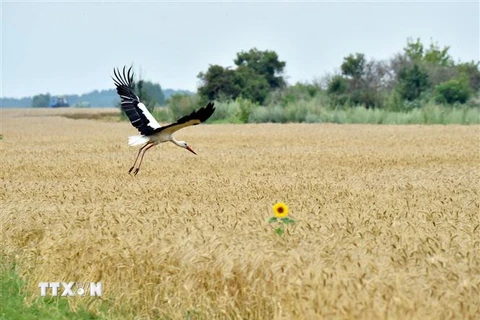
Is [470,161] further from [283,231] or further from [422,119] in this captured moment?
[422,119]

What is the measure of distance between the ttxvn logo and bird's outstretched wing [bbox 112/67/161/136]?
9033 millimetres

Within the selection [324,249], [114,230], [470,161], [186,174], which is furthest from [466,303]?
[470,161]

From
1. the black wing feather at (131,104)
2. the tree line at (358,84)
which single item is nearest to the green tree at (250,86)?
the tree line at (358,84)

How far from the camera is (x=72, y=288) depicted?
9.14 metres

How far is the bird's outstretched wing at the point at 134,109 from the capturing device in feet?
60.8

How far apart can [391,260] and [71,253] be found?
341cm

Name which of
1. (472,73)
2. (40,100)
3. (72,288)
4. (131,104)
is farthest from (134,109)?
(40,100)

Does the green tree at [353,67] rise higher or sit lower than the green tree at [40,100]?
higher

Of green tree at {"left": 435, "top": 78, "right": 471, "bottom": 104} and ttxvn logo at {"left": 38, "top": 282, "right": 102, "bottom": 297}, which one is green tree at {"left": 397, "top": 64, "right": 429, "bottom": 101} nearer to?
green tree at {"left": 435, "top": 78, "right": 471, "bottom": 104}

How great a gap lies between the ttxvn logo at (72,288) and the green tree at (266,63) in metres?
71.2

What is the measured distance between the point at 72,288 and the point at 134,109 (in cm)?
1024

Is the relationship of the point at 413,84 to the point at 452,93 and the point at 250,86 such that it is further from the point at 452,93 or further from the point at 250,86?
the point at 250,86

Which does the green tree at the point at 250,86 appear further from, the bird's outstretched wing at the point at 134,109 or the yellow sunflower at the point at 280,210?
the yellow sunflower at the point at 280,210

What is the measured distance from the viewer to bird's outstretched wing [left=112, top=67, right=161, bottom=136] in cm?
1855
